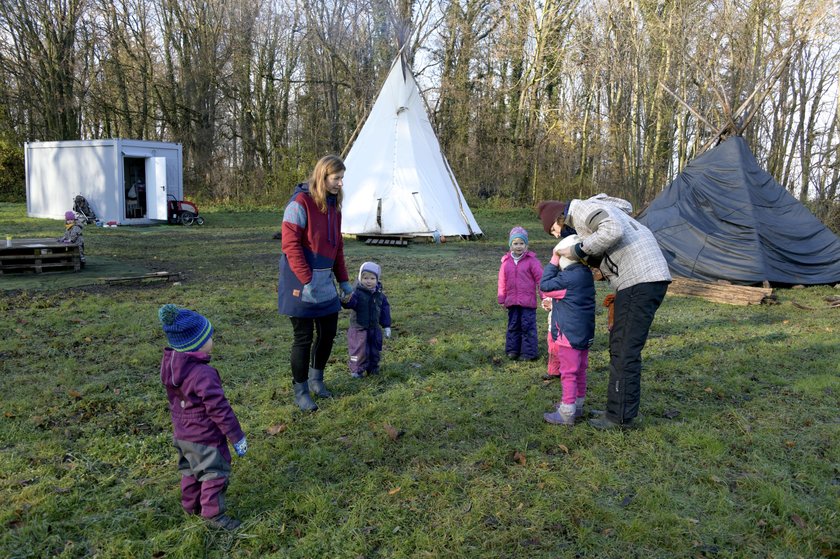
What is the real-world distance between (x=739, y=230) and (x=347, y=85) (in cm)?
2221

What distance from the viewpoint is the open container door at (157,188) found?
18875 mm

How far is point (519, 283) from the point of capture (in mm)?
6016

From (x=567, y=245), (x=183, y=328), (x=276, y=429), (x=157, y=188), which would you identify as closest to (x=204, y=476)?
(x=183, y=328)

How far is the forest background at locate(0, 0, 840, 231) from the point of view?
24.1 meters

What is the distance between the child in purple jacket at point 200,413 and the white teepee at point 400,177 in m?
13.2

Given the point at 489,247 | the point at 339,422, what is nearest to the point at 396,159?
the point at 489,247

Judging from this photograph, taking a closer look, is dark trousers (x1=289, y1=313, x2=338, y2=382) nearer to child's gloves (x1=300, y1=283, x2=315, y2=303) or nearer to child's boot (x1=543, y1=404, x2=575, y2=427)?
child's gloves (x1=300, y1=283, x2=315, y2=303)

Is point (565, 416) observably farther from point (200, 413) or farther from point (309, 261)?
point (200, 413)

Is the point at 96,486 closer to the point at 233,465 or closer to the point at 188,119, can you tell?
the point at 233,465

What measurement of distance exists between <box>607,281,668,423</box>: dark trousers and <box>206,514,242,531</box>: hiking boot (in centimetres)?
266

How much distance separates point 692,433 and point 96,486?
3.87 m

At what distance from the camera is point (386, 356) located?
612cm

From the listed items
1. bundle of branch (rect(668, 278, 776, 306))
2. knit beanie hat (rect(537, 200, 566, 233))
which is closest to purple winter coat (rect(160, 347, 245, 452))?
knit beanie hat (rect(537, 200, 566, 233))

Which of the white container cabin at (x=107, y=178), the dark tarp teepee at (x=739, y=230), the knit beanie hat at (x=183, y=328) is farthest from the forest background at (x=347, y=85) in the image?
the knit beanie hat at (x=183, y=328)
